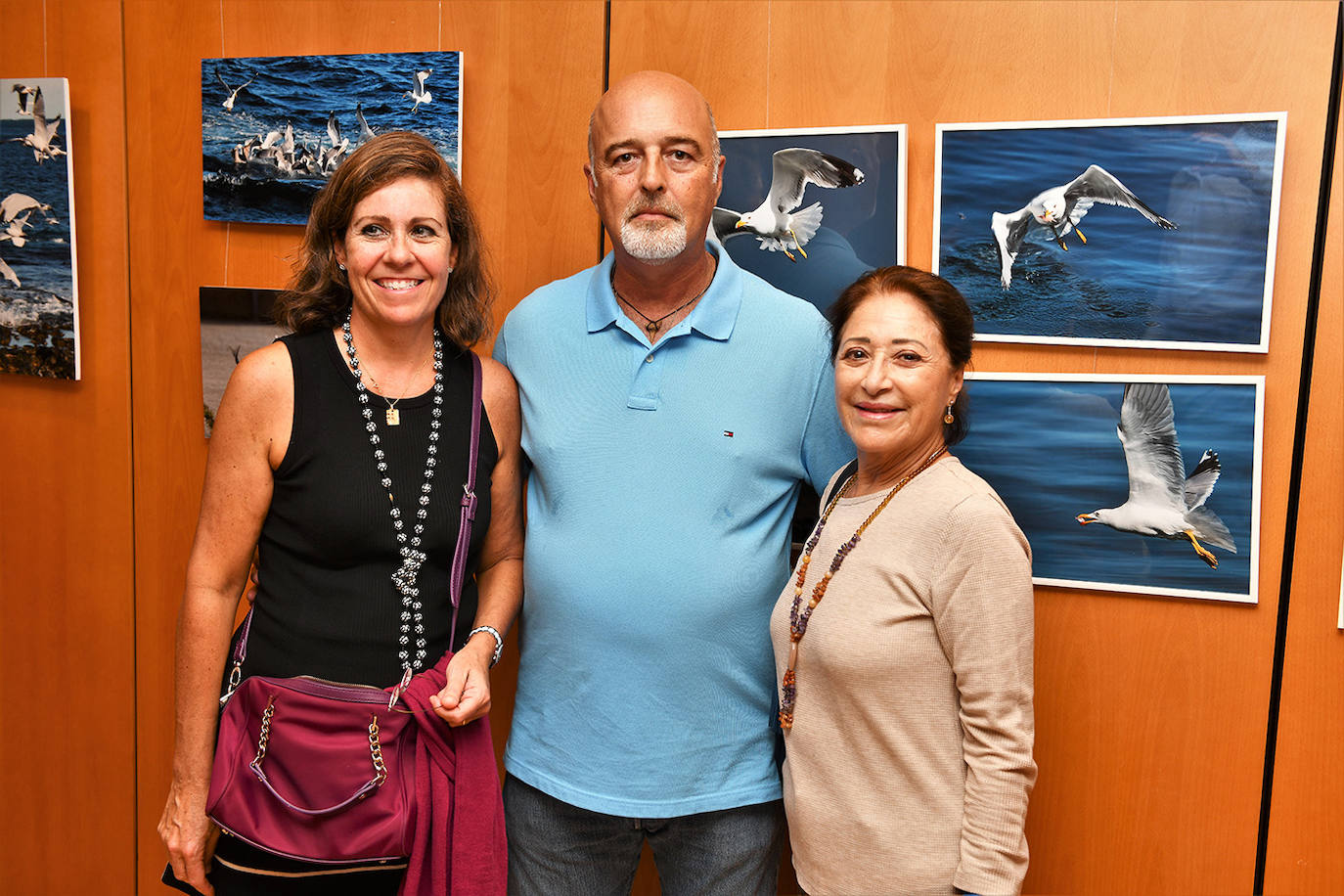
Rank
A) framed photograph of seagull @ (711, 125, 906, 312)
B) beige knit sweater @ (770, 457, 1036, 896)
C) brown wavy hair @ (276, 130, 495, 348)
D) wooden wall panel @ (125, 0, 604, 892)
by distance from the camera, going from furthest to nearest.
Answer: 1. wooden wall panel @ (125, 0, 604, 892)
2. framed photograph of seagull @ (711, 125, 906, 312)
3. brown wavy hair @ (276, 130, 495, 348)
4. beige knit sweater @ (770, 457, 1036, 896)

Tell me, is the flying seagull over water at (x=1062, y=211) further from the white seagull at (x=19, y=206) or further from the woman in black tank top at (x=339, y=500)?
the white seagull at (x=19, y=206)

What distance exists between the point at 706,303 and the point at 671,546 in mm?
455

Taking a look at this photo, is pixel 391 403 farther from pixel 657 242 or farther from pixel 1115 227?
pixel 1115 227

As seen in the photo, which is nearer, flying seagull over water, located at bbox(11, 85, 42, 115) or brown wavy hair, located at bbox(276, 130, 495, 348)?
brown wavy hair, located at bbox(276, 130, 495, 348)

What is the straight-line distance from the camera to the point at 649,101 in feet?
5.67

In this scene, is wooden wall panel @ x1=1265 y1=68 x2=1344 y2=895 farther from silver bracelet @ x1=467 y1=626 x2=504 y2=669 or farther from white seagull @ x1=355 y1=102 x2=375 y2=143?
white seagull @ x1=355 y1=102 x2=375 y2=143

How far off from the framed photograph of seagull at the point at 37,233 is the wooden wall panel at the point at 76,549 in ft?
0.10

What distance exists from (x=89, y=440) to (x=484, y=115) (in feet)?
4.61


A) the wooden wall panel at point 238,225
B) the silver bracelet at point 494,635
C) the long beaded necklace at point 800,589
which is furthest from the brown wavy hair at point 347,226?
the long beaded necklace at point 800,589

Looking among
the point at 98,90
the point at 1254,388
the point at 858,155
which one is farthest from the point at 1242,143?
the point at 98,90

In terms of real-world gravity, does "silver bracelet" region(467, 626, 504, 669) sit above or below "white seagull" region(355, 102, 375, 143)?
below

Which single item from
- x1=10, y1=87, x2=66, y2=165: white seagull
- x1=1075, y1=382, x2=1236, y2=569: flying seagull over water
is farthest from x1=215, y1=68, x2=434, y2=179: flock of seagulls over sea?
x1=1075, y1=382, x2=1236, y2=569: flying seagull over water

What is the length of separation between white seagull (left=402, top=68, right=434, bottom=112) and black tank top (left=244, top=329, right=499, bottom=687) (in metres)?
0.81

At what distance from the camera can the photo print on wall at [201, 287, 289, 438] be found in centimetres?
236
